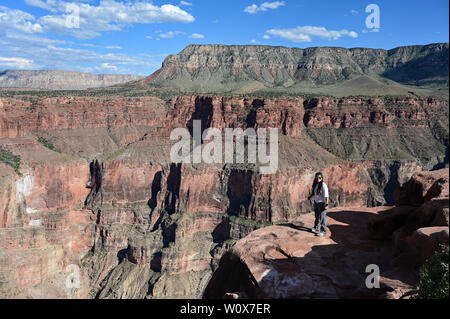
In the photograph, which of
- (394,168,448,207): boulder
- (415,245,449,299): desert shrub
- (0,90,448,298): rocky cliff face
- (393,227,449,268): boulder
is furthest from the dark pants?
(0,90,448,298): rocky cliff face

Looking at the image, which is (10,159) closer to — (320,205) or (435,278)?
(320,205)

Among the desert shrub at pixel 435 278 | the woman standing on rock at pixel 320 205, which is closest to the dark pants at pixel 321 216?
the woman standing on rock at pixel 320 205

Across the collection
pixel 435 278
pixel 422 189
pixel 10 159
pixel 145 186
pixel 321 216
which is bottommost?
pixel 145 186

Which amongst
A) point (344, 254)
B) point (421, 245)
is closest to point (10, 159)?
point (344, 254)

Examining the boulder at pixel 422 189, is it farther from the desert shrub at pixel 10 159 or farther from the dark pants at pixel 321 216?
the desert shrub at pixel 10 159

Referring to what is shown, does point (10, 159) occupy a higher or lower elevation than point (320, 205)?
lower
